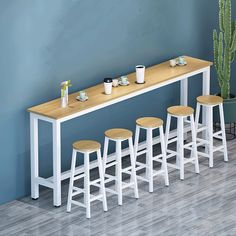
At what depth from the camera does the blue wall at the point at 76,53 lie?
820 cm

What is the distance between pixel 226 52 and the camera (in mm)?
9781

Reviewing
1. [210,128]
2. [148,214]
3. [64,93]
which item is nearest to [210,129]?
[210,128]

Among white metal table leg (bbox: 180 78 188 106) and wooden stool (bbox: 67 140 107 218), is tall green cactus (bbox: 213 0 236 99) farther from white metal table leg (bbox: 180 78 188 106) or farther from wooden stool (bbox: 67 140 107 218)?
wooden stool (bbox: 67 140 107 218)

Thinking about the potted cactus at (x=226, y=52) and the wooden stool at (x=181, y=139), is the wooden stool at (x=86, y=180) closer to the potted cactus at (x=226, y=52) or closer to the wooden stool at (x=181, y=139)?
the wooden stool at (x=181, y=139)

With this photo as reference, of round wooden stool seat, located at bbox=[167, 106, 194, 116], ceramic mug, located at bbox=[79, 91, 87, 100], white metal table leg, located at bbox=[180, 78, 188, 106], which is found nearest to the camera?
ceramic mug, located at bbox=[79, 91, 87, 100]

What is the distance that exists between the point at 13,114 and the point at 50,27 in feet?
2.78

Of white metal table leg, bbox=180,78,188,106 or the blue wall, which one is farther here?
white metal table leg, bbox=180,78,188,106

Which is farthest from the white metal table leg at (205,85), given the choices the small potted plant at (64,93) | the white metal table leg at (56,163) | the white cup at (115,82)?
the white metal table leg at (56,163)

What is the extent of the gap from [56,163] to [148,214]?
0.91m

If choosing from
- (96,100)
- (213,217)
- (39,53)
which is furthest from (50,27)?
(213,217)

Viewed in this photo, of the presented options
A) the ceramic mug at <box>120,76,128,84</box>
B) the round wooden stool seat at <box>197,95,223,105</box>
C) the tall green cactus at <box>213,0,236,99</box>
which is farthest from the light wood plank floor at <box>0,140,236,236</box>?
the tall green cactus at <box>213,0,236,99</box>

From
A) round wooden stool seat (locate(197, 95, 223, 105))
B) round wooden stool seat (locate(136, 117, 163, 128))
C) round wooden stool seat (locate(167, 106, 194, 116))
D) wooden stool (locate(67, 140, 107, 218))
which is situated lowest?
wooden stool (locate(67, 140, 107, 218))

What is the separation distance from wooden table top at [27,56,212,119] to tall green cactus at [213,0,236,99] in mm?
258

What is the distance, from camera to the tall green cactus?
966 cm
